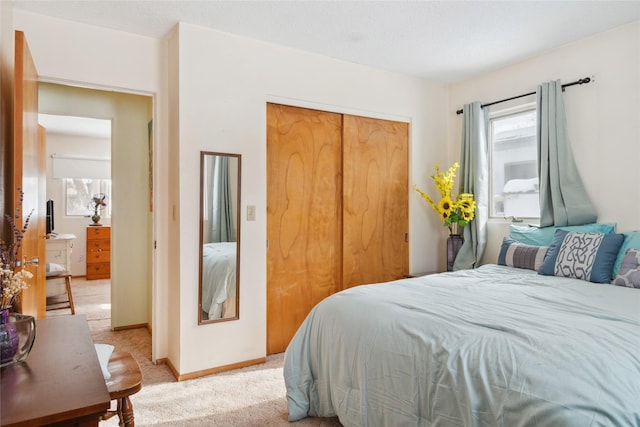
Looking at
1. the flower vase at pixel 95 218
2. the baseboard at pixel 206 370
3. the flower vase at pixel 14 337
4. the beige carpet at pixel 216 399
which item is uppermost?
the flower vase at pixel 95 218

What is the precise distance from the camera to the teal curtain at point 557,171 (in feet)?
10.1

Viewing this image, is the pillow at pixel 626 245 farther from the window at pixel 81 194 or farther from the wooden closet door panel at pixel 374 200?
the window at pixel 81 194

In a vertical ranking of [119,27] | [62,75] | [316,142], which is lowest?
Answer: [316,142]

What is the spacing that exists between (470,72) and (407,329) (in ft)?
10.0

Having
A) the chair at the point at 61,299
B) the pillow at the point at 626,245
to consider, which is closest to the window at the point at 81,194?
the chair at the point at 61,299

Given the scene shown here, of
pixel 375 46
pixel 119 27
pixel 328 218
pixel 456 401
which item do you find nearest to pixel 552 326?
pixel 456 401

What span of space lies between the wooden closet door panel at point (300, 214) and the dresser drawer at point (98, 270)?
16.6ft

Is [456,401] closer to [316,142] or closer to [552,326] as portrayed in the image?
[552,326]

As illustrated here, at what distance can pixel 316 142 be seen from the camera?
137 inches

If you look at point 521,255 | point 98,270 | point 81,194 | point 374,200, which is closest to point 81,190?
point 81,194

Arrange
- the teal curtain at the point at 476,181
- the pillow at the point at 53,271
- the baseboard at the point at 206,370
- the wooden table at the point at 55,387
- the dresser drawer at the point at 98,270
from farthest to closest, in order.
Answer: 1. the dresser drawer at the point at 98,270
2. the pillow at the point at 53,271
3. the teal curtain at the point at 476,181
4. the baseboard at the point at 206,370
5. the wooden table at the point at 55,387

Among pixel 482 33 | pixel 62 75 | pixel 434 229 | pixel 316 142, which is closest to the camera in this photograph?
pixel 62 75

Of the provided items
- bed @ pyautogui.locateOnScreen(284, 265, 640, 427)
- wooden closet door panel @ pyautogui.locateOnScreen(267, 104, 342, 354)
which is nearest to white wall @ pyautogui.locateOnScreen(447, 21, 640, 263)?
bed @ pyautogui.locateOnScreen(284, 265, 640, 427)

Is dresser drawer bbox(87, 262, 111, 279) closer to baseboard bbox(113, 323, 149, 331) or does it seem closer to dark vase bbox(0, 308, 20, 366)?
baseboard bbox(113, 323, 149, 331)
